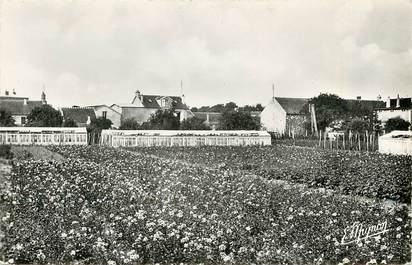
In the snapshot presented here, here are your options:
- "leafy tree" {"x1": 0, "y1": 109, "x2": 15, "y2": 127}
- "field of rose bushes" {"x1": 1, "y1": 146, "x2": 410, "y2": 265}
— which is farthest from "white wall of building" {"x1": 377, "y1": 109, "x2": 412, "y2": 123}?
"field of rose bushes" {"x1": 1, "y1": 146, "x2": 410, "y2": 265}

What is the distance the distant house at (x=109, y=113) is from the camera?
2251 inches

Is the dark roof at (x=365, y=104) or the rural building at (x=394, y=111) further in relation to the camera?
the dark roof at (x=365, y=104)

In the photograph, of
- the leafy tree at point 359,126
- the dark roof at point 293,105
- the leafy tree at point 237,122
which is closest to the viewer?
the leafy tree at point 359,126

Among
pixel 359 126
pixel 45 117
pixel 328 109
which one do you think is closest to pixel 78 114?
pixel 45 117

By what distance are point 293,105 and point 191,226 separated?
5166cm

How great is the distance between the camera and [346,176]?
1250cm

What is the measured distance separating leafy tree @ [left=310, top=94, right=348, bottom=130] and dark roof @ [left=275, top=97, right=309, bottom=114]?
182 inches

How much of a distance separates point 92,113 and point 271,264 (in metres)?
51.6

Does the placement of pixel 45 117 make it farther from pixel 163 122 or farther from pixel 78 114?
pixel 78 114

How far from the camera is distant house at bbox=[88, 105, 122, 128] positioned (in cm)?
5719

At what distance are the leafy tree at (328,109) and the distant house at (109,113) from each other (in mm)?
23881

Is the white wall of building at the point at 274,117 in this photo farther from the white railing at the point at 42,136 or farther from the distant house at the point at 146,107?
the white railing at the point at 42,136

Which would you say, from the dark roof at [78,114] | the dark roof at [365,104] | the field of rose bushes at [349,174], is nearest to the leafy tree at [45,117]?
the dark roof at [78,114]
